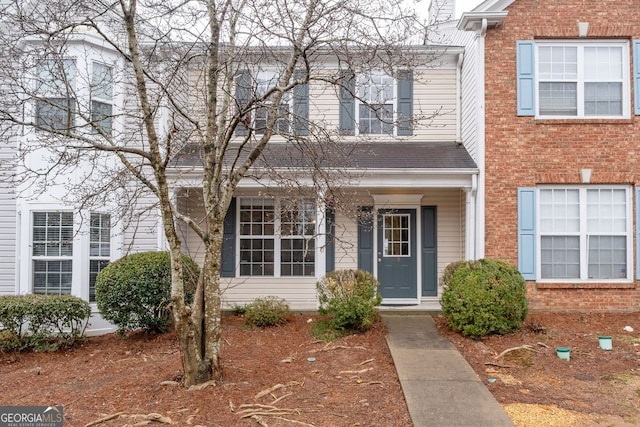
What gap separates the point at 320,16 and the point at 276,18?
786 millimetres

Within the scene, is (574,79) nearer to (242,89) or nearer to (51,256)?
(242,89)

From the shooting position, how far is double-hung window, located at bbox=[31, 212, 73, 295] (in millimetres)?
8500

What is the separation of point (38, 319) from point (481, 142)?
8.22 metres

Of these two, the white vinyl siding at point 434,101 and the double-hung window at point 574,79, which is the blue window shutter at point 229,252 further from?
the double-hung window at point 574,79

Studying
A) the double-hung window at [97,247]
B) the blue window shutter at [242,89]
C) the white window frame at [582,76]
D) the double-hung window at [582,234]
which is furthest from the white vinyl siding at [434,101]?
the double-hung window at [97,247]

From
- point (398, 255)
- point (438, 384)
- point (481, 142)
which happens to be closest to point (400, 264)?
point (398, 255)

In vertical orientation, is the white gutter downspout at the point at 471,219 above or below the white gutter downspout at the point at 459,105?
below

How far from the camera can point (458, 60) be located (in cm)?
1024

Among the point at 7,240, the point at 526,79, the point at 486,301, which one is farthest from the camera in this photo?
the point at 7,240

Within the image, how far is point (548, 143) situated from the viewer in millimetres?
8875

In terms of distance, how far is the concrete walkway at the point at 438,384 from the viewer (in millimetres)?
4492

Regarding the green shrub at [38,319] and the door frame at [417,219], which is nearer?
the green shrub at [38,319]

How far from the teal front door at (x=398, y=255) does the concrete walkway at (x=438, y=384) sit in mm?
2227

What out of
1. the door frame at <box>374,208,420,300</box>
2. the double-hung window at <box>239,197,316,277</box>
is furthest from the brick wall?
the double-hung window at <box>239,197,316,277</box>
